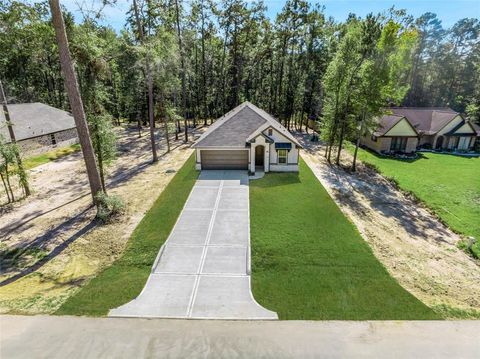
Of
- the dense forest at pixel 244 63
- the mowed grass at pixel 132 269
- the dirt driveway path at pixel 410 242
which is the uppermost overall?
the dense forest at pixel 244 63

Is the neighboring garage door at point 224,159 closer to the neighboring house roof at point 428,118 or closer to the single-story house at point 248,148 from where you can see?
the single-story house at point 248,148

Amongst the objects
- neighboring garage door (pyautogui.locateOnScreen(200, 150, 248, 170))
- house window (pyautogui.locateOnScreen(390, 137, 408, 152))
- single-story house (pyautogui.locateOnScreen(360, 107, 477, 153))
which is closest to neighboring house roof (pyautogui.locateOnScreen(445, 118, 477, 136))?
single-story house (pyautogui.locateOnScreen(360, 107, 477, 153))

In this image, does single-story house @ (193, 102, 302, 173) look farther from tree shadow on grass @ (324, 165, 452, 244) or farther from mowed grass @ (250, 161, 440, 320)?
mowed grass @ (250, 161, 440, 320)

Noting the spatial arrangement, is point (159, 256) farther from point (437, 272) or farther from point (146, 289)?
point (437, 272)

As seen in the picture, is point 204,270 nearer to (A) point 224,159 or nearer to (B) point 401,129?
(A) point 224,159

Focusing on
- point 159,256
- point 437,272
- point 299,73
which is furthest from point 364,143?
point 159,256

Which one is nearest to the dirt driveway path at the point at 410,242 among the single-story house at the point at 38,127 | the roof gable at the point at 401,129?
the roof gable at the point at 401,129
